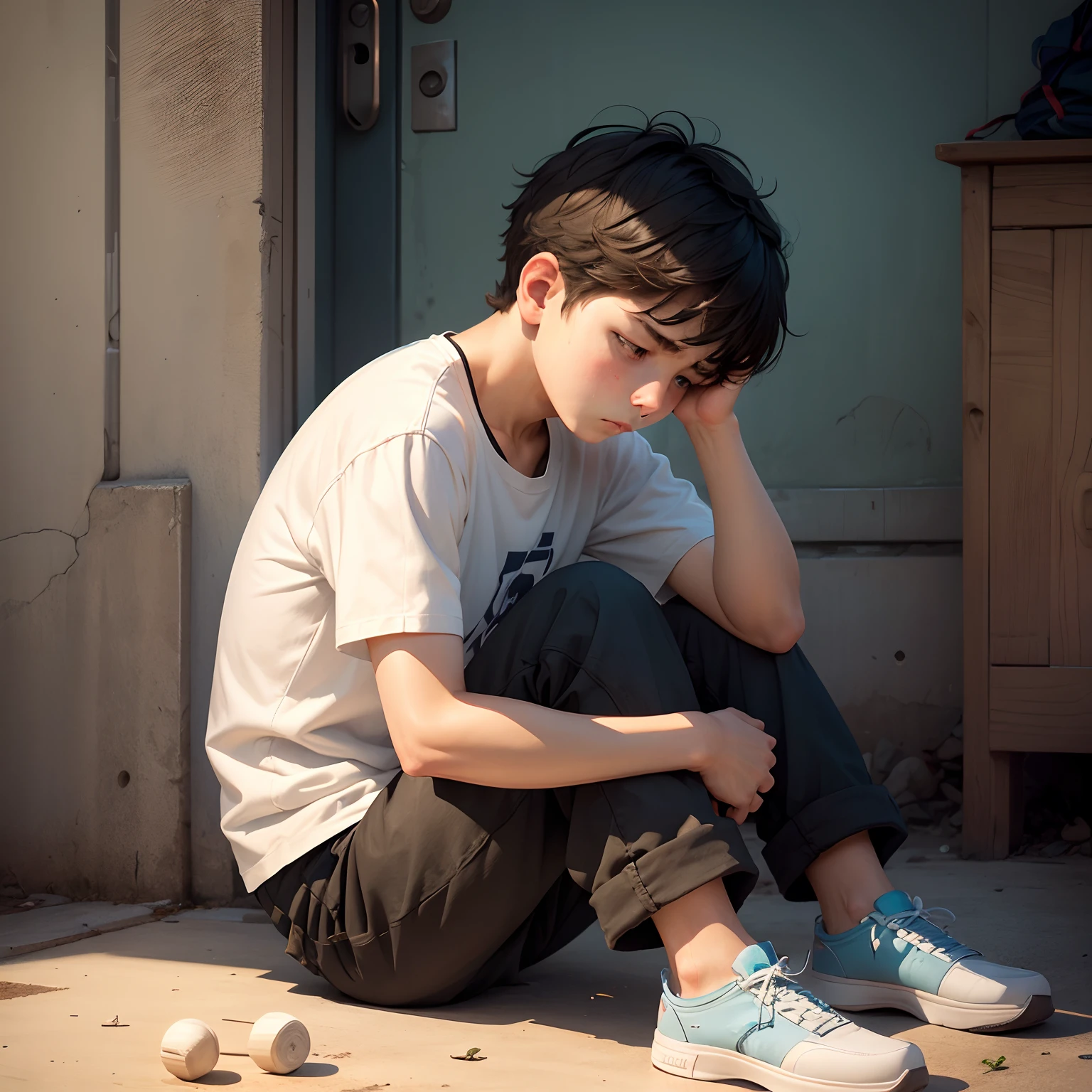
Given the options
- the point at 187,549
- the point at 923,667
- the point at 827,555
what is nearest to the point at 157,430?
the point at 187,549

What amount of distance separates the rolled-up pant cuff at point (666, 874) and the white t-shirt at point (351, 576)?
13.0 inches

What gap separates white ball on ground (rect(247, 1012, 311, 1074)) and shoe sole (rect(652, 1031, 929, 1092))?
15.4 inches

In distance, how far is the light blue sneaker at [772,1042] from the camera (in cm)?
130

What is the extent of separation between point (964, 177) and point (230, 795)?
1.88 m

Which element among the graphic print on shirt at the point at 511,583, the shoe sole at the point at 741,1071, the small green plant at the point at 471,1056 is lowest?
the small green plant at the point at 471,1056

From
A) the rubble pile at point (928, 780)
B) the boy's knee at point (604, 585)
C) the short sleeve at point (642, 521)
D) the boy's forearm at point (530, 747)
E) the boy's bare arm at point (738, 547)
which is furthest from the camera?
the rubble pile at point (928, 780)

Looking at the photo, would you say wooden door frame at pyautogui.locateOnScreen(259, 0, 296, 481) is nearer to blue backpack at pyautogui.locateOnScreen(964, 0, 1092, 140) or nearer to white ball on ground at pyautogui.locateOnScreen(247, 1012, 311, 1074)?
white ball on ground at pyautogui.locateOnScreen(247, 1012, 311, 1074)

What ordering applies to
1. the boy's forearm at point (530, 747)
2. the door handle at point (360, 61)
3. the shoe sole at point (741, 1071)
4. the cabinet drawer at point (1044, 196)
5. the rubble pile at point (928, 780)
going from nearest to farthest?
the shoe sole at point (741, 1071) < the boy's forearm at point (530, 747) < the cabinet drawer at point (1044, 196) < the rubble pile at point (928, 780) < the door handle at point (360, 61)

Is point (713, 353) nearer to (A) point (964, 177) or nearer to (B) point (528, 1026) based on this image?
(B) point (528, 1026)

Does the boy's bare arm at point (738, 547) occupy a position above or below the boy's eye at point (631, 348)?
below

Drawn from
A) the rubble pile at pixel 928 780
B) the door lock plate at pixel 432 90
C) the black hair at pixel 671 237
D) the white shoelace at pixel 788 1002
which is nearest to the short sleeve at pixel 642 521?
the black hair at pixel 671 237

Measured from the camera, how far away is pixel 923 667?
116 inches

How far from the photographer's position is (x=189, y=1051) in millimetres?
1349

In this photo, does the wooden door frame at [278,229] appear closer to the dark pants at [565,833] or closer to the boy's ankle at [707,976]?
the dark pants at [565,833]
